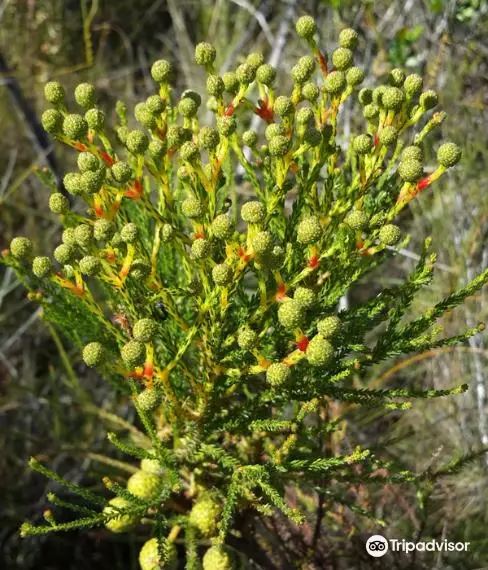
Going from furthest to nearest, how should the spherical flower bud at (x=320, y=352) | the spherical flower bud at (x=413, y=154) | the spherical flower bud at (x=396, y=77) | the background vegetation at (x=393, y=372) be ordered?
the background vegetation at (x=393, y=372), the spherical flower bud at (x=396, y=77), the spherical flower bud at (x=413, y=154), the spherical flower bud at (x=320, y=352)

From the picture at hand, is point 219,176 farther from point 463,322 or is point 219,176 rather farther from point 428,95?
point 463,322

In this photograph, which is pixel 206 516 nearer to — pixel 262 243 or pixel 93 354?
pixel 93 354

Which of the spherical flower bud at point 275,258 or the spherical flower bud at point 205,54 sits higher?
the spherical flower bud at point 205,54

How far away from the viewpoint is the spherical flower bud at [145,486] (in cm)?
95

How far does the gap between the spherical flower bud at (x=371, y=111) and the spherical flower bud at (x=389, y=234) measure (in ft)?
0.75

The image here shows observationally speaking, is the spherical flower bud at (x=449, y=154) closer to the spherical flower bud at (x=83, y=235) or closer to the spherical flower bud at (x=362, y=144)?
the spherical flower bud at (x=362, y=144)

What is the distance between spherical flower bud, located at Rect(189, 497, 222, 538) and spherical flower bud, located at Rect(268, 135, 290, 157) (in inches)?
21.5

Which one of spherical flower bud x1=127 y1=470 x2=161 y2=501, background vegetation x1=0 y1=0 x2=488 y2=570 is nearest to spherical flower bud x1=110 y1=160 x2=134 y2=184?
spherical flower bud x1=127 y1=470 x2=161 y2=501

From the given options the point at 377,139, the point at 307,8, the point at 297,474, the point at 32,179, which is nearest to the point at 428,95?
the point at 377,139

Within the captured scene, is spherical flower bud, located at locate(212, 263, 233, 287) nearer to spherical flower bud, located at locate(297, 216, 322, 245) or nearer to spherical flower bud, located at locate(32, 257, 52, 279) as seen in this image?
spherical flower bud, located at locate(297, 216, 322, 245)

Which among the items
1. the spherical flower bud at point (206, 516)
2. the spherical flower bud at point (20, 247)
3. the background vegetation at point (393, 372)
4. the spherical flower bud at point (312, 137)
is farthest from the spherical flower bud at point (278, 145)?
the background vegetation at point (393, 372)

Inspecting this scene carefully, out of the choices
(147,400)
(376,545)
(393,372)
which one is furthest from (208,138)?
(393,372)

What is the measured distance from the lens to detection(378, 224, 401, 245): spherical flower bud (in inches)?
32.2

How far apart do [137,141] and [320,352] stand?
14.7 inches
